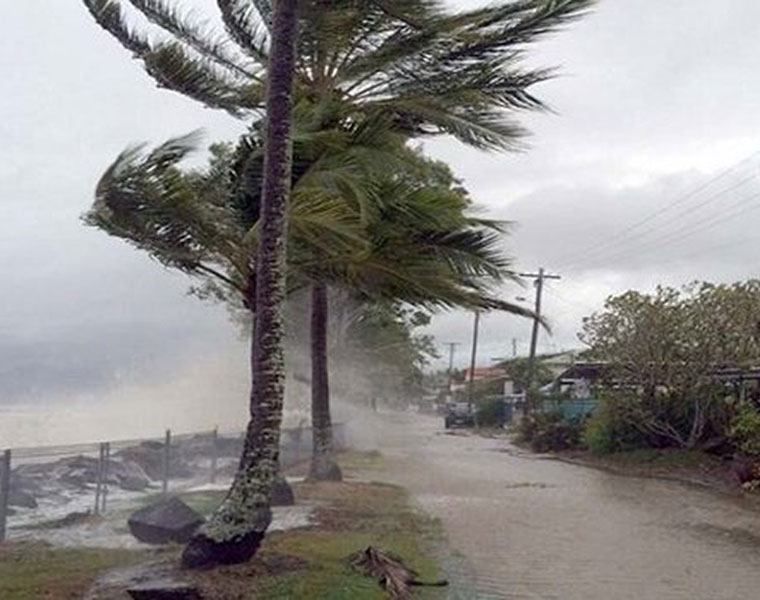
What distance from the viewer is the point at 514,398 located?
55.3 m

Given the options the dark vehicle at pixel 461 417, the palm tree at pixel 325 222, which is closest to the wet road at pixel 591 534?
the palm tree at pixel 325 222

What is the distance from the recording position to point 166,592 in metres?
7.21

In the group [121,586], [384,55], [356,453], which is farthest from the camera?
[356,453]

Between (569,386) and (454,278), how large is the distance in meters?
30.0

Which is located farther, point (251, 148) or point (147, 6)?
point (147, 6)

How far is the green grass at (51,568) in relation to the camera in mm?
7570

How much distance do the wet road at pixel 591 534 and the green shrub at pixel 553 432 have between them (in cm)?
797

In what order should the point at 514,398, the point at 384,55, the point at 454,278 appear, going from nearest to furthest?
the point at 454,278 < the point at 384,55 < the point at 514,398

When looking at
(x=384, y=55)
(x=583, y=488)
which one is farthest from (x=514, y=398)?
(x=384, y=55)

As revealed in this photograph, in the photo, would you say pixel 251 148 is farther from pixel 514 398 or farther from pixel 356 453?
pixel 514 398

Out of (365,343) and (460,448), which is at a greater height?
(365,343)

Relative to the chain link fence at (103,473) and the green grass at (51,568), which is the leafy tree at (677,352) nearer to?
the chain link fence at (103,473)

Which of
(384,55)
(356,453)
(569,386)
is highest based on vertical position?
(384,55)

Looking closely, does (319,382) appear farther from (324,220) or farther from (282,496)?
(324,220)
